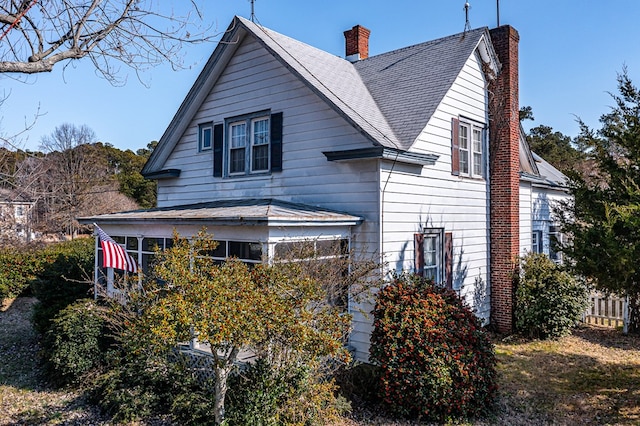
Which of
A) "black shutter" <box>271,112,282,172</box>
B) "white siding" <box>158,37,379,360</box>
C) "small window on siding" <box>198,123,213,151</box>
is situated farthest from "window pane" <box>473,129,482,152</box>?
"small window on siding" <box>198,123,213,151</box>

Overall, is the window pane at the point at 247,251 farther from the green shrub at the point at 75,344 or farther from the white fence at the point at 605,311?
the white fence at the point at 605,311

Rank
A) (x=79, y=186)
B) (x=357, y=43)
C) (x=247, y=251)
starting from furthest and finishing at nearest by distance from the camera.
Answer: (x=79, y=186) < (x=357, y=43) < (x=247, y=251)

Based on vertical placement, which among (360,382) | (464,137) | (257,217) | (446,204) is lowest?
(360,382)

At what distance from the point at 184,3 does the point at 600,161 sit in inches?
326

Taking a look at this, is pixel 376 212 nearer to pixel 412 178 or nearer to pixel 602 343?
pixel 412 178

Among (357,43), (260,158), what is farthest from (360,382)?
(357,43)

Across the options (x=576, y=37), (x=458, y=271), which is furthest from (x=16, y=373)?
(x=576, y=37)

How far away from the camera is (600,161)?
8992mm

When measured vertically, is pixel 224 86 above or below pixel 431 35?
below

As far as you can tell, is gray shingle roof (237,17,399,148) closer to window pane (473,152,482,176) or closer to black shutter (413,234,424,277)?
black shutter (413,234,424,277)

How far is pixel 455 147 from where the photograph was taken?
12.1 meters

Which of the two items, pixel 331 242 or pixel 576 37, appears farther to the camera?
pixel 576 37

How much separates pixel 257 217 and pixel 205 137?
259 inches

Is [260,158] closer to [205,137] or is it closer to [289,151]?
[289,151]
